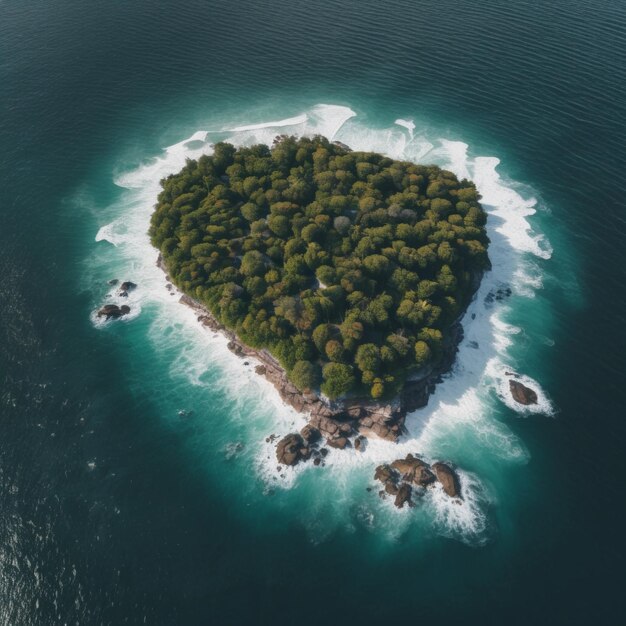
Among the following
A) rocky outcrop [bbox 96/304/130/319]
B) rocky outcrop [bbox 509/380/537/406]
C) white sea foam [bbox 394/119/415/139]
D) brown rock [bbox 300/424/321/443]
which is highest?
white sea foam [bbox 394/119/415/139]

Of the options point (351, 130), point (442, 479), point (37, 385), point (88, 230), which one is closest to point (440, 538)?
point (442, 479)

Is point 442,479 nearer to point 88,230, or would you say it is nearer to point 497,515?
point 497,515

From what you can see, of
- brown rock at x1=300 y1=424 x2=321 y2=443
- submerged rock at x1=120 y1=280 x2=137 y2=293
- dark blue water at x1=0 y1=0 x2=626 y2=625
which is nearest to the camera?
dark blue water at x1=0 y1=0 x2=626 y2=625

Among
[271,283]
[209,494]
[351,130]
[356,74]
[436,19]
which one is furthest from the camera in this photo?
[436,19]

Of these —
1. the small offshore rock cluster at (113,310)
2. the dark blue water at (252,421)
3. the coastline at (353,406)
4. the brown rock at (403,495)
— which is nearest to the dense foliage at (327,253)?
the coastline at (353,406)

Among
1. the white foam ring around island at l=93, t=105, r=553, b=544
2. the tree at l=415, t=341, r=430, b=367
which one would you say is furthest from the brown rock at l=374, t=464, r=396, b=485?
the tree at l=415, t=341, r=430, b=367

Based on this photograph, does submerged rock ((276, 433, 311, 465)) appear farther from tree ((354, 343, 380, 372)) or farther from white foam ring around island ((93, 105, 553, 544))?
tree ((354, 343, 380, 372))
